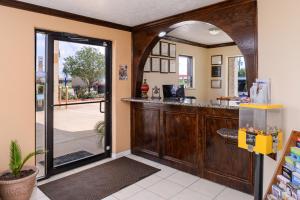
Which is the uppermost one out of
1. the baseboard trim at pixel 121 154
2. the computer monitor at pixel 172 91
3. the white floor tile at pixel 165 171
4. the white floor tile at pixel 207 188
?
the computer monitor at pixel 172 91

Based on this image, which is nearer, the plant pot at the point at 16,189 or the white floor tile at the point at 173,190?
the plant pot at the point at 16,189

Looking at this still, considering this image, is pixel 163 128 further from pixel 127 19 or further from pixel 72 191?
pixel 127 19

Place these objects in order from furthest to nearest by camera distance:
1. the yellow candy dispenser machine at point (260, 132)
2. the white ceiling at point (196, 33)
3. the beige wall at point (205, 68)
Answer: the beige wall at point (205, 68) → the white ceiling at point (196, 33) → the yellow candy dispenser machine at point (260, 132)

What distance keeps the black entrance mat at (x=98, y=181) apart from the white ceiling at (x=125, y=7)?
7.91 ft

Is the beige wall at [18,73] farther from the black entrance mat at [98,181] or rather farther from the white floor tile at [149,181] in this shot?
the white floor tile at [149,181]

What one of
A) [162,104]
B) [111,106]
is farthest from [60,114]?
[162,104]

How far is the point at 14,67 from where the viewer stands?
2773mm

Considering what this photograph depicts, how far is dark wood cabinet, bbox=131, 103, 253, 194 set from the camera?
279cm

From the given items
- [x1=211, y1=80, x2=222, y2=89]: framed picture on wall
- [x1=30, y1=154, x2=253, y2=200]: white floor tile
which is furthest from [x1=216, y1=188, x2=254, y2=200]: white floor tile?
[x1=211, y1=80, x2=222, y2=89]: framed picture on wall

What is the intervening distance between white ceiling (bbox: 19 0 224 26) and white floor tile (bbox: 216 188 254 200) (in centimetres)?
245

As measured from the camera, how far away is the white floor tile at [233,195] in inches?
103

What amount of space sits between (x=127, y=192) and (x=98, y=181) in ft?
1.70

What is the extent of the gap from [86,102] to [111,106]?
493 millimetres

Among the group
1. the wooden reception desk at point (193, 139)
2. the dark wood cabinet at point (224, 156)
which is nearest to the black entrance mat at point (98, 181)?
the wooden reception desk at point (193, 139)
